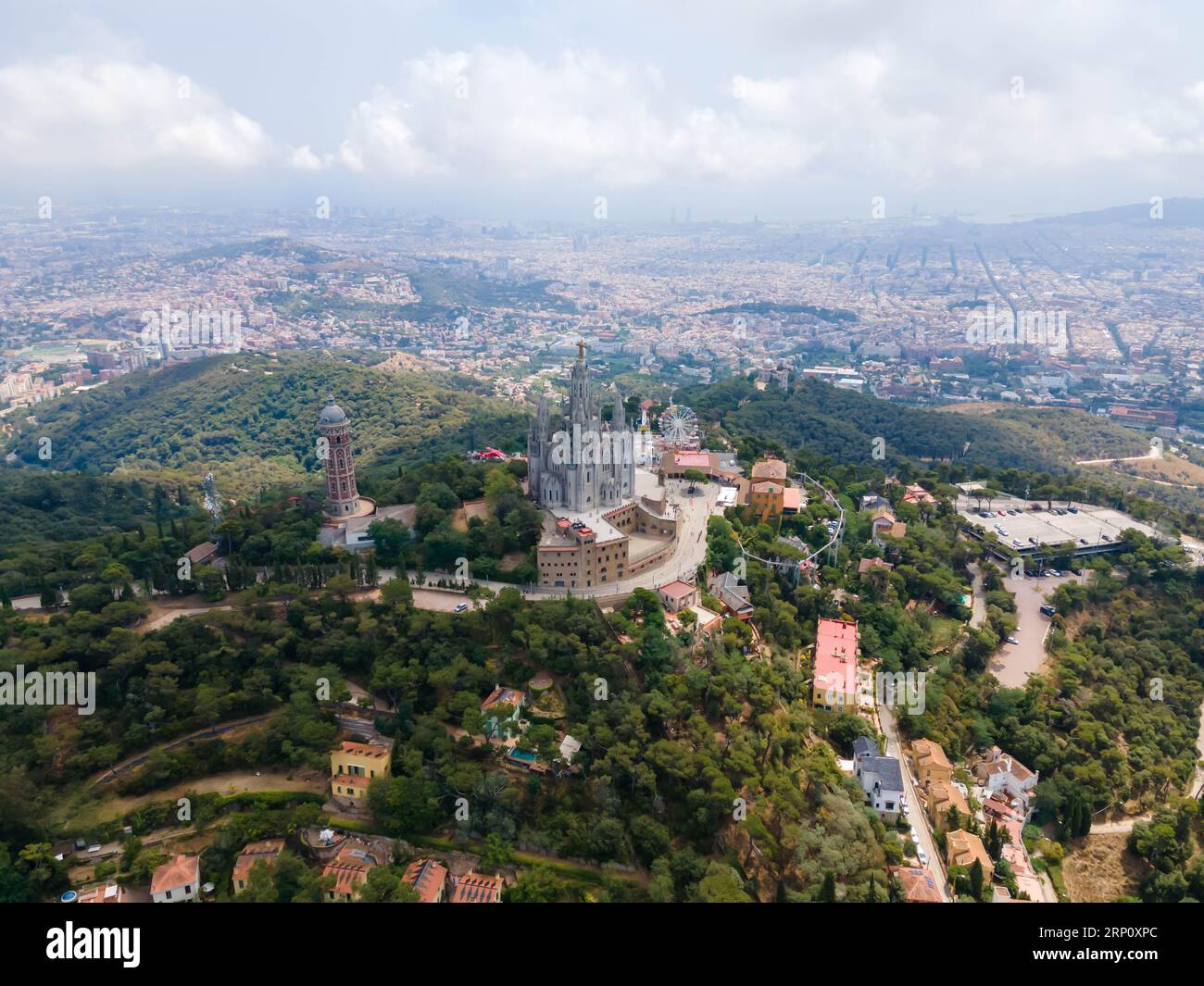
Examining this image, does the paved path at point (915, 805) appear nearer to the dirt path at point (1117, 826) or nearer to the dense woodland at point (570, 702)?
the dense woodland at point (570, 702)

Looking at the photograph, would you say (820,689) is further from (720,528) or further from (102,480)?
(102,480)

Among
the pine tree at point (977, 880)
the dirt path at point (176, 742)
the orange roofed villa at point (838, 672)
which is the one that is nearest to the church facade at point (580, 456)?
the orange roofed villa at point (838, 672)

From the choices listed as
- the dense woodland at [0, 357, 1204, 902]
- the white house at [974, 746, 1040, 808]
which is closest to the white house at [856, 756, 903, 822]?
the dense woodland at [0, 357, 1204, 902]

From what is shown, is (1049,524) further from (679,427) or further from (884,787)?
(884,787)

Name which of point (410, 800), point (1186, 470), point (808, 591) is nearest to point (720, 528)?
point (808, 591)

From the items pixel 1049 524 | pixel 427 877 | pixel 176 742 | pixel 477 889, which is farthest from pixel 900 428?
pixel 176 742
